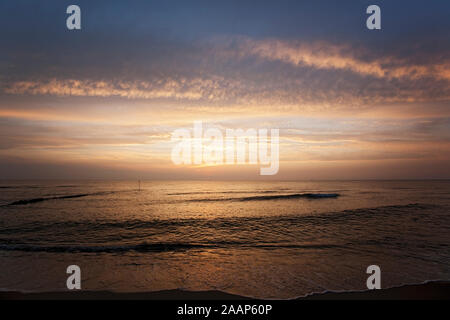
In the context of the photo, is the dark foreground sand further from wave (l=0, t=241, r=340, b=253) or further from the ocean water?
wave (l=0, t=241, r=340, b=253)

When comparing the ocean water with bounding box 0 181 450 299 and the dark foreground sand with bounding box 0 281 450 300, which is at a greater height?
the dark foreground sand with bounding box 0 281 450 300

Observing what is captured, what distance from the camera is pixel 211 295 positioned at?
7844mm

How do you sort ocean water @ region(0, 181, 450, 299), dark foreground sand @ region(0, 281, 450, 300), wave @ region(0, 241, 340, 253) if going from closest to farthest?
dark foreground sand @ region(0, 281, 450, 300) → ocean water @ region(0, 181, 450, 299) → wave @ region(0, 241, 340, 253)

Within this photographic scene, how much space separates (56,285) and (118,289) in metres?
2.32

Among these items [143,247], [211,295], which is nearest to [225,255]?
[211,295]

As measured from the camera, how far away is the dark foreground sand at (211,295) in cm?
748

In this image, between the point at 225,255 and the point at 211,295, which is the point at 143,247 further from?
the point at 211,295

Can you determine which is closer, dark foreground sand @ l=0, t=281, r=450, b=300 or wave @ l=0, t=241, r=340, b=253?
dark foreground sand @ l=0, t=281, r=450, b=300

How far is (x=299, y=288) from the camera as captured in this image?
8.27 meters

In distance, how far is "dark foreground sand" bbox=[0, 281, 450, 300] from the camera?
24.5 feet

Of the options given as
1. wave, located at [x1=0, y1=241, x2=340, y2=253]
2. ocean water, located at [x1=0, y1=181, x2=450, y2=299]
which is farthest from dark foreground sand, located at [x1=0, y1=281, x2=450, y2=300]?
wave, located at [x1=0, y1=241, x2=340, y2=253]
